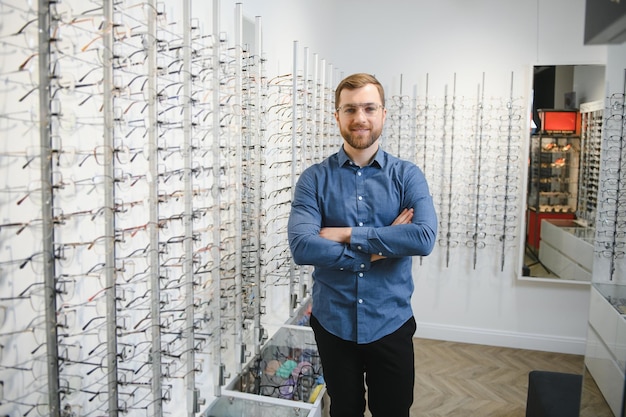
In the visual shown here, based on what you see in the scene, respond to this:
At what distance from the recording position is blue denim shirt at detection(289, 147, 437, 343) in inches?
70.3

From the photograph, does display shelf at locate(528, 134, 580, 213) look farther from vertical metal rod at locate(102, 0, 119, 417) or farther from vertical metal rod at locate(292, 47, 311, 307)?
vertical metal rod at locate(102, 0, 119, 417)

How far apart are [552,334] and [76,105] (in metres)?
4.70

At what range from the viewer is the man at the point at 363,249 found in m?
1.80

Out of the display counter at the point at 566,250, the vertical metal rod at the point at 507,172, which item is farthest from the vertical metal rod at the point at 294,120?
the display counter at the point at 566,250

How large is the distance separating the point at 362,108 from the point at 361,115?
3cm

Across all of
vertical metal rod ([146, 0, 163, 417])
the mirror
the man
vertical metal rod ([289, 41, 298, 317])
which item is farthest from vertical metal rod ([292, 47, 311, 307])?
the mirror

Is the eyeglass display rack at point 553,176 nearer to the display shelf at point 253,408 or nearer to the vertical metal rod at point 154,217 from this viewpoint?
the display shelf at point 253,408

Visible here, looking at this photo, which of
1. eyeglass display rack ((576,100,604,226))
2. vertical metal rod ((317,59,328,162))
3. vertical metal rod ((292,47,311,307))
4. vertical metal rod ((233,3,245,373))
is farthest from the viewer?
→ eyeglass display rack ((576,100,604,226))

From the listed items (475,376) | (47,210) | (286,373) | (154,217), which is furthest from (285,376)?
(475,376)

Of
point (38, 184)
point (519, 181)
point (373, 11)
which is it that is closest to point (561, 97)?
point (519, 181)

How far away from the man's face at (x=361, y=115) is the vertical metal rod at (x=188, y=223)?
2.02 ft

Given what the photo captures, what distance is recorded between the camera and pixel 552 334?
4.79 m

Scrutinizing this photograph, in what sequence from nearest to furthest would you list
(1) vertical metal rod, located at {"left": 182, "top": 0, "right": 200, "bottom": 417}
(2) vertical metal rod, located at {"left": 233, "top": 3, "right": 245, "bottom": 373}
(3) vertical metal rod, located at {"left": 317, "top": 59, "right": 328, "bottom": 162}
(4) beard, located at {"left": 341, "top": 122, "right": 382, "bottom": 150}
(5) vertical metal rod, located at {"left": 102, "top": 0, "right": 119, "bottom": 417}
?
(5) vertical metal rod, located at {"left": 102, "top": 0, "right": 119, "bottom": 417} → (4) beard, located at {"left": 341, "top": 122, "right": 382, "bottom": 150} → (1) vertical metal rod, located at {"left": 182, "top": 0, "right": 200, "bottom": 417} → (2) vertical metal rod, located at {"left": 233, "top": 3, "right": 245, "bottom": 373} → (3) vertical metal rod, located at {"left": 317, "top": 59, "right": 328, "bottom": 162}

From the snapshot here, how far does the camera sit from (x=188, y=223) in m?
2.04
